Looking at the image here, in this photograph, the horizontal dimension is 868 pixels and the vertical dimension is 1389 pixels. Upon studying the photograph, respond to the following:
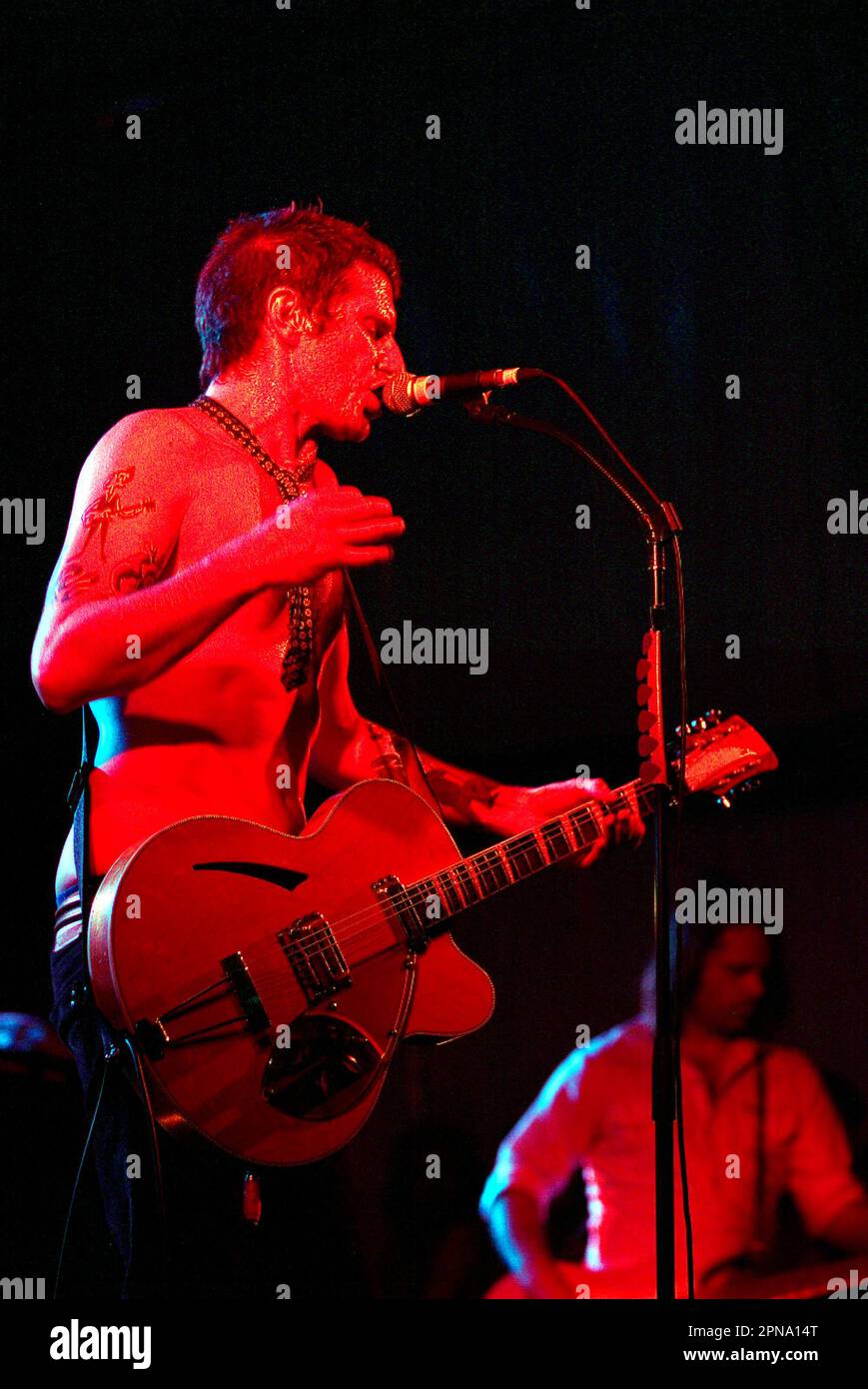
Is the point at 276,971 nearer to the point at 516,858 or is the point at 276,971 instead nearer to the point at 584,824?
the point at 516,858

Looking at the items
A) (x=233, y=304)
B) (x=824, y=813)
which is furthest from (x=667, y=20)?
(x=824, y=813)

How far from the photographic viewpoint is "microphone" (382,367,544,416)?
8.26ft

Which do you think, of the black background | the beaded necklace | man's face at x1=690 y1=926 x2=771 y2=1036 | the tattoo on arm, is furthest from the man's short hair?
man's face at x1=690 y1=926 x2=771 y2=1036

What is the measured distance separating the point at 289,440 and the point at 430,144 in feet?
3.83

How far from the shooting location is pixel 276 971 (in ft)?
8.29

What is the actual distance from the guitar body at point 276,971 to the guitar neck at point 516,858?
5cm

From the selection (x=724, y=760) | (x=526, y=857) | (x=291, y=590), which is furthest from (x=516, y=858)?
(x=291, y=590)

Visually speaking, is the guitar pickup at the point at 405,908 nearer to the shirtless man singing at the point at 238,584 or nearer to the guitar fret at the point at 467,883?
the guitar fret at the point at 467,883

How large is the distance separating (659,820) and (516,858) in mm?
533

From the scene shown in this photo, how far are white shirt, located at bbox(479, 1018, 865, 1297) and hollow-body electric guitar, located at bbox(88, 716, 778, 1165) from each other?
99cm

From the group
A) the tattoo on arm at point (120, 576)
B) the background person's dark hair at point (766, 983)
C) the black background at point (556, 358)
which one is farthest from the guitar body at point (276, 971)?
the background person's dark hair at point (766, 983)

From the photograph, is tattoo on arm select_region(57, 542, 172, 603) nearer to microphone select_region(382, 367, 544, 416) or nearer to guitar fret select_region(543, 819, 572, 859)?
microphone select_region(382, 367, 544, 416)

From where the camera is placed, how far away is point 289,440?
3.00 metres
